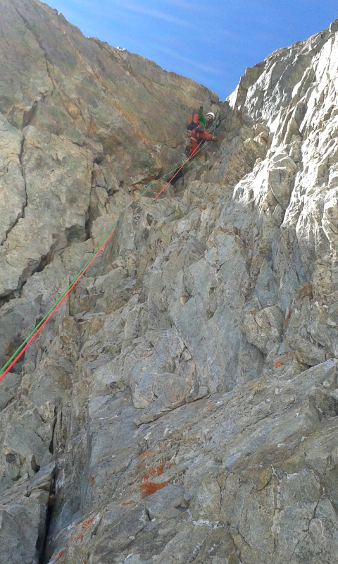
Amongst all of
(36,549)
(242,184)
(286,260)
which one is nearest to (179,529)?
(36,549)

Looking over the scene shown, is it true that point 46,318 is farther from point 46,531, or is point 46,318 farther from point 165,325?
point 46,531

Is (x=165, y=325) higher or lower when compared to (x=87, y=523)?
higher

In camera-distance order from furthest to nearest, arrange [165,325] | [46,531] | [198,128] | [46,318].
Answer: [198,128], [46,318], [165,325], [46,531]

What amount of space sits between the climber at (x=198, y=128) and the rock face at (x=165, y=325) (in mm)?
730

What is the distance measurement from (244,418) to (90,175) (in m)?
20.2

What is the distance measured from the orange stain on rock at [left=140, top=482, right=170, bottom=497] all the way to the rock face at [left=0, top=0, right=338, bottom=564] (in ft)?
0.13

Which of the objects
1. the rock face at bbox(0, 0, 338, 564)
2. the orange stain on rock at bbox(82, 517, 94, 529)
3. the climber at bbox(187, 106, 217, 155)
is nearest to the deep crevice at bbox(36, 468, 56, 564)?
the rock face at bbox(0, 0, 338, 564)

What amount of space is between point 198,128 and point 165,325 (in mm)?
18764

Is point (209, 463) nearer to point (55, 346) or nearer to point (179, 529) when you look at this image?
point (179, 529)

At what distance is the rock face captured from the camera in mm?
6746

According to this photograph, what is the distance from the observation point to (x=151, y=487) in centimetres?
796

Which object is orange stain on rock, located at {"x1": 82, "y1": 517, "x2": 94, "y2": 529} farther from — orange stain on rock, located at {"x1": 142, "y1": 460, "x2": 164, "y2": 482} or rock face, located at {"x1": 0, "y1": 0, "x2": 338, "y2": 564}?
orange stain on rock, located at {"x1": 142, "y1": 460, "x2": 164, "y2": 482}

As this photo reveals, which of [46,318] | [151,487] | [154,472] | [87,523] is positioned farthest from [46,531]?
[46,318]

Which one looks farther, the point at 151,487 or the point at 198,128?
the point at 198,128
